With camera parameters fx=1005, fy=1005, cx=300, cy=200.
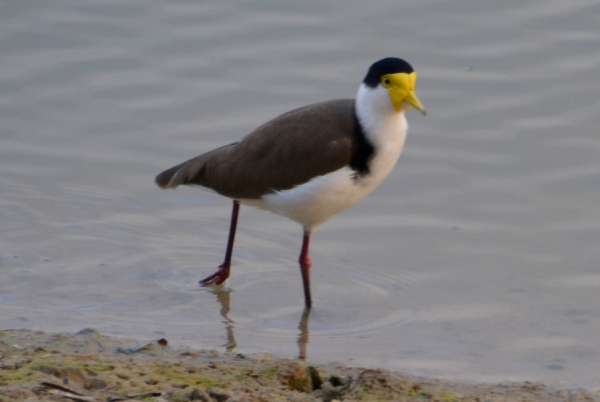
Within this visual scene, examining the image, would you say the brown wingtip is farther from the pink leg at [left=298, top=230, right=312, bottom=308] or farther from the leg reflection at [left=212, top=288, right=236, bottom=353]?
the pink leg at [left=298, top=230, right=312, bottom=308]

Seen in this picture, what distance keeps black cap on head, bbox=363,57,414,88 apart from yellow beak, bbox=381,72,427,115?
3 centimetres

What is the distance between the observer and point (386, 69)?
638 cm

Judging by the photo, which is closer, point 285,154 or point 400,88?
point 400,88

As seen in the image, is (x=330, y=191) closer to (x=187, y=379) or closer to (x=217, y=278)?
(x=217, y=278)

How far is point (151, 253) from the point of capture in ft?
25.3

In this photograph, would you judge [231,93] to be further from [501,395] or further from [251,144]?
[501,395]

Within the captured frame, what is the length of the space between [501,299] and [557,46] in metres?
4.68

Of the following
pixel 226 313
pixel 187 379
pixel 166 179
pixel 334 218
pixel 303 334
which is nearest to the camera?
pixel 187 379

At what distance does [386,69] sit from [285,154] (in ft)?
2.86

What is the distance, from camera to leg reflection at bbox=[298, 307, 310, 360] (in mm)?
6180

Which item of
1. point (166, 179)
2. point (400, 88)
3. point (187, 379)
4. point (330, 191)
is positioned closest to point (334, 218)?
point (166, 179)

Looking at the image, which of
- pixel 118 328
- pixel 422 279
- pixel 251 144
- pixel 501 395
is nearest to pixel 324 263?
pixel 422 279

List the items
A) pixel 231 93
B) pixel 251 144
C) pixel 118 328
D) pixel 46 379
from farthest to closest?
pixel 231 93 → pixel 251 144 → pixel 118 328 → pixel 46 379

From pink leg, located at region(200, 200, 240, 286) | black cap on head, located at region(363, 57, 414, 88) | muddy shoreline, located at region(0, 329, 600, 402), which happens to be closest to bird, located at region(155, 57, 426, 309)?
black cap on head, located at region(363, 57, 414, 88)
